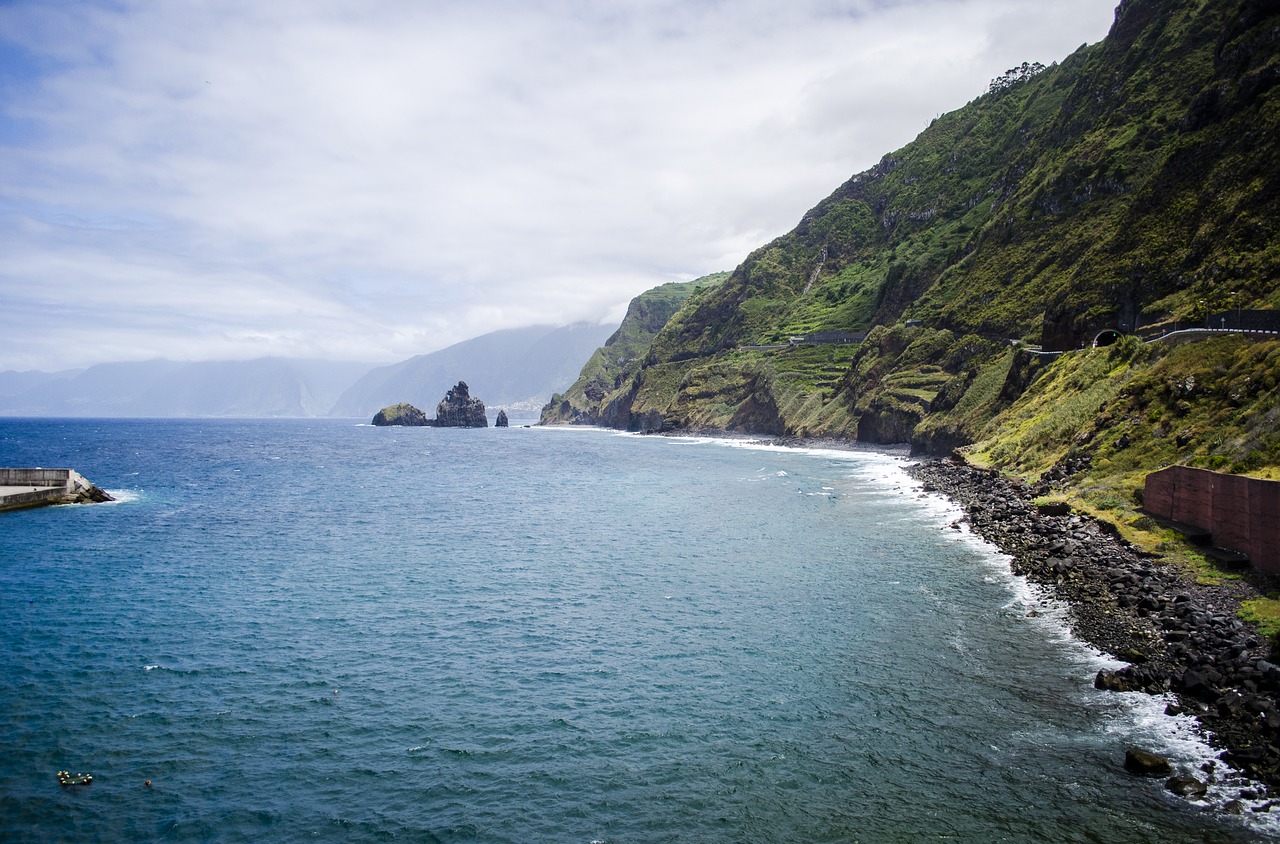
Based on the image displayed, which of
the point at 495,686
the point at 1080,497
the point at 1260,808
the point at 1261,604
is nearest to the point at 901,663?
the point at 1260,808

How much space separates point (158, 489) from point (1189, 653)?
108 meters

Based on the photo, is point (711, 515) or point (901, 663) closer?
point (901, 663)

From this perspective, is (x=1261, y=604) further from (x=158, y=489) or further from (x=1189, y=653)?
(x=158, y=489)

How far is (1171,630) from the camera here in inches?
1234

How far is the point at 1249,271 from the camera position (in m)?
74.1

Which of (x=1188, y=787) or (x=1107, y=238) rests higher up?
(x=1107, y=238)

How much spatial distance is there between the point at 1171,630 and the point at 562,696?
2612 cm

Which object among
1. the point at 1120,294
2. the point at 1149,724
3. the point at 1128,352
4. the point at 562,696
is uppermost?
the point at 1120,294

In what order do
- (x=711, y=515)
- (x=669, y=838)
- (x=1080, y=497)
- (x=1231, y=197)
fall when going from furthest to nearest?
(x=1231, y=197) < (x=711, y=515) < (x=1080, y=497) < (x=669, y=838)

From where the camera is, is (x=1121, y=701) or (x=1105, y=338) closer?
(x=1121, y=701)

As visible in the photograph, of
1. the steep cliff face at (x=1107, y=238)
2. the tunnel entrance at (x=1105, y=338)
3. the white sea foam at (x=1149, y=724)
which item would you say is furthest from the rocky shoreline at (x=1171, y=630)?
the tunnel entrance at (x=1105, y=338)

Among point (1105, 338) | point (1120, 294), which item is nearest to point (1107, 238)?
point (1120, 294)

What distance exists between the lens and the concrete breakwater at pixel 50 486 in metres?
76.1

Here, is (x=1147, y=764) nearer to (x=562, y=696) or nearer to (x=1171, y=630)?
(x=1171, y=630)
